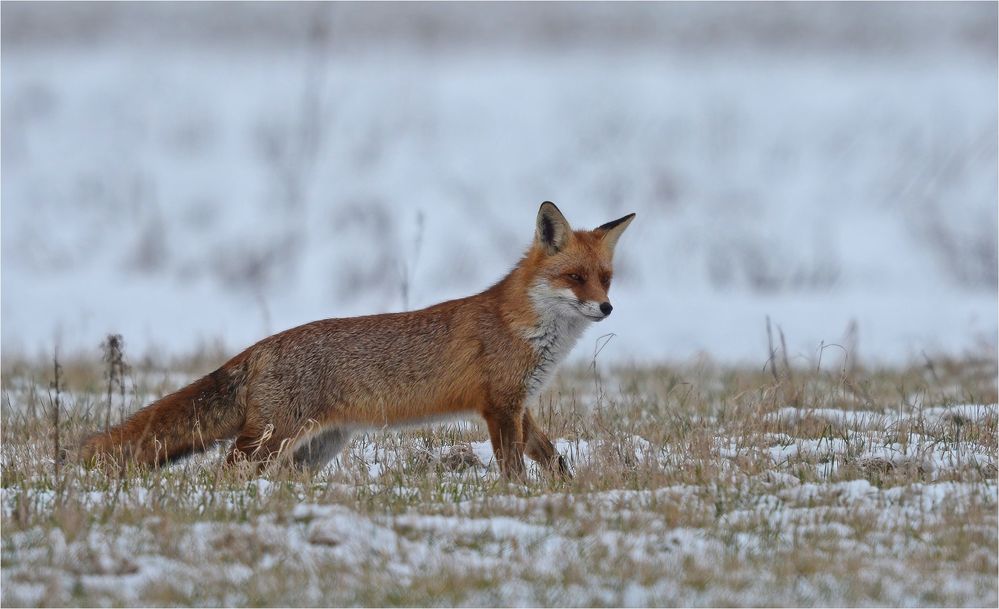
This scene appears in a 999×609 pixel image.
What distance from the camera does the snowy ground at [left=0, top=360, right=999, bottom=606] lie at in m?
4.79

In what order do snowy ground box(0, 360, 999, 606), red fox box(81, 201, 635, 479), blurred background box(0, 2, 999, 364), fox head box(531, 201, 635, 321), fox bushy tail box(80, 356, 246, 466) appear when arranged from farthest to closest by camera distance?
blurred background box(0, 2, 999, 364) < fox head box(531, 201, 635, 321) < red fox box(81, 201, 635, 479) < fox bushy tail box(80, 356, 246, 466) < snowy ground box(0, 360, 999, 606)

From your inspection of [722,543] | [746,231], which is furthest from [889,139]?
[722,543]

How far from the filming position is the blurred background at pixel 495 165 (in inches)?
717

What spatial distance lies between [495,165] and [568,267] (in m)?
17.9

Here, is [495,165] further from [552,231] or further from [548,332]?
[548,332]

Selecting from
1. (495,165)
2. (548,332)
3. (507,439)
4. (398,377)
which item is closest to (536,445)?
(507,439)

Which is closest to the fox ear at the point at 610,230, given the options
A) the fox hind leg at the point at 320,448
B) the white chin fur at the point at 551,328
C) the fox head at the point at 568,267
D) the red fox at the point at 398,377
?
the fox head at the point at 568,267

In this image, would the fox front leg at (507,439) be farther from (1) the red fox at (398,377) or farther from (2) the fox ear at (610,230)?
(2) the fox ear at (610,230)

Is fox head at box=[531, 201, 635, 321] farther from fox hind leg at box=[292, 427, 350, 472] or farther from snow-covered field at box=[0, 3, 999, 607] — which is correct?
fox hind leg at box=[292, 427, 350, 472]

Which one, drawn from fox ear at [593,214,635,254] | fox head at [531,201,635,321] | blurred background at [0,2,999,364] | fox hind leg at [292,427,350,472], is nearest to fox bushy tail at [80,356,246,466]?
fox hind leg at [292,427,350,472]

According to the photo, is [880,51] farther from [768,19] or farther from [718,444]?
[718,444]

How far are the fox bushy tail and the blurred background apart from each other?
21.4 feet

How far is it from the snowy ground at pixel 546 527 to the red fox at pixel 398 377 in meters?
0.27

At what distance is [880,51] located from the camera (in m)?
29.5
